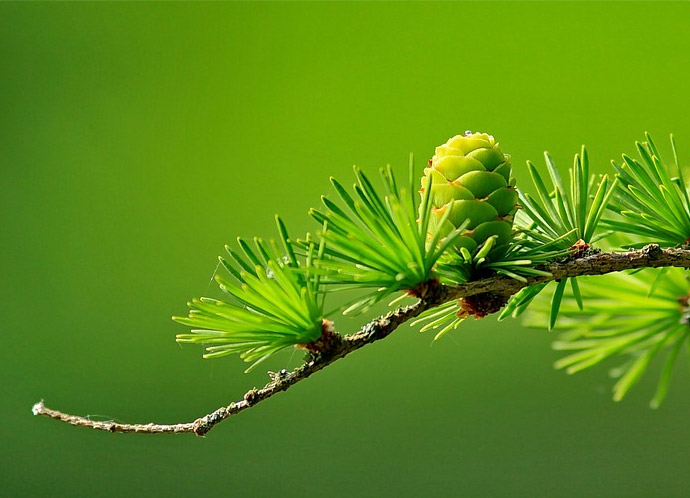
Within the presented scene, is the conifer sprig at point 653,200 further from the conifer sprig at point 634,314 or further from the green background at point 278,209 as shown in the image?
the green background at point 278,209

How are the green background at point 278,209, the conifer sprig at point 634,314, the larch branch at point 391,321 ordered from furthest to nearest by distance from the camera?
1. the green background at point 278,209
2. the conifer sprig at point 634,314
3. the larch branch at point 391,321

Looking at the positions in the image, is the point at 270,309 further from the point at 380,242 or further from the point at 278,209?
the point at 278,209

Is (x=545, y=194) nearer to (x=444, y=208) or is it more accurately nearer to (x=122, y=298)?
(x=444, y=208)

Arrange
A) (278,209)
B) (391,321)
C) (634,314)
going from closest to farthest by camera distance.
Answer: (391,321) < (634,314) < (278,209)

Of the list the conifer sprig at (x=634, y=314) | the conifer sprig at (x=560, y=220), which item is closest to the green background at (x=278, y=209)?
the conifer sprig at (x=634, y=314)

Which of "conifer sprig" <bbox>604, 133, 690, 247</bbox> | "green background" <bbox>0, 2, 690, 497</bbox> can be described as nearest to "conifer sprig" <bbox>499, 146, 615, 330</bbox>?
"conifer sprig" <bbox>604, 133, 690, 247</bbox>

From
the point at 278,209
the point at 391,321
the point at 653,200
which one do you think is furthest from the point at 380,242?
the point at 278,209
